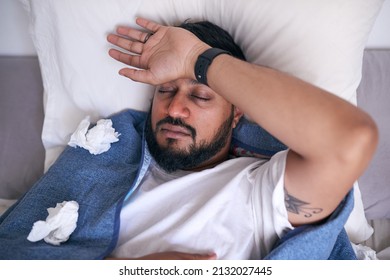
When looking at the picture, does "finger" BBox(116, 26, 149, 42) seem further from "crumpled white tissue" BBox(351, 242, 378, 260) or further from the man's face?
"crumpled white tissue" BBox(351, 242, 378, 260)

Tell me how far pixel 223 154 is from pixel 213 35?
1.00ft

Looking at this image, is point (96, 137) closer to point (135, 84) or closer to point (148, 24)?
point (135, 84)

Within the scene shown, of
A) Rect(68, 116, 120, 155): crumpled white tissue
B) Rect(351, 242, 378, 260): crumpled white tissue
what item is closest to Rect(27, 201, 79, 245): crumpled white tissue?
Rect(68, 116, 120, 155): crumpled white tissue

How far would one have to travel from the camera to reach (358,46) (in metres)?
0.86

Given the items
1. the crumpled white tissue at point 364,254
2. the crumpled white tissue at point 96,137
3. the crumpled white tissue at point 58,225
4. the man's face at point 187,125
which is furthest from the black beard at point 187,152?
the crumpled white tissue at point 364,254

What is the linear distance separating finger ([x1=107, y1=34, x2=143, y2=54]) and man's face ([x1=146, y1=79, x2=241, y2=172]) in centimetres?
13

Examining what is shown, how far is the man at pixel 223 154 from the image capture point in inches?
21.9

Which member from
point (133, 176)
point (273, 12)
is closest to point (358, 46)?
point (273, 12)

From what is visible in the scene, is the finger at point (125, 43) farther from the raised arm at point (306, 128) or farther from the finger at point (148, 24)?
the raised arm at point (306, 128)

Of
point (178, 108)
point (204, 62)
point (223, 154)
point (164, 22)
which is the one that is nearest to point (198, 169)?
point (223, 154)

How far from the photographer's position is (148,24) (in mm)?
905

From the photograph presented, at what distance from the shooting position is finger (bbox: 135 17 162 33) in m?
0.90

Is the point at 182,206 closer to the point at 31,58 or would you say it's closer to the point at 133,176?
the point at 133,176

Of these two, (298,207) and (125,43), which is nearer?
(298,207)
